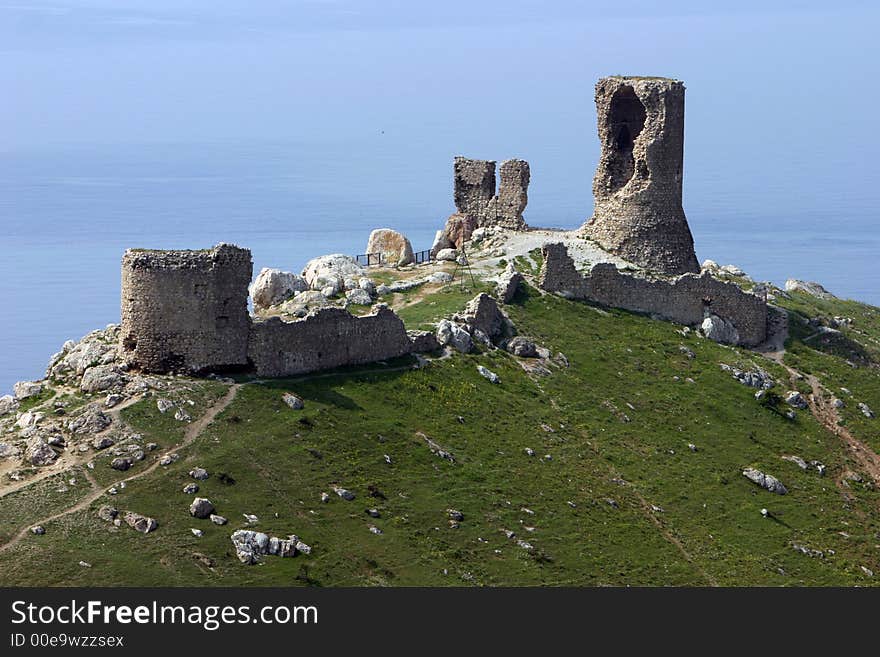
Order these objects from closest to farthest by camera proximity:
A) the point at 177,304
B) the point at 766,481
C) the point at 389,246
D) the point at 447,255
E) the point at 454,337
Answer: the point at 177,304 < the point at 766,481 < the point at 454,337 < the point at 447,255 < the point at 389,246

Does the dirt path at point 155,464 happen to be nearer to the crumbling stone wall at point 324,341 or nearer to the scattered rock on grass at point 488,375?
the crumbling stone wall at point 324,341

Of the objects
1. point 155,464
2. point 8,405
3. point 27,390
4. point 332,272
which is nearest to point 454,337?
point 332,272

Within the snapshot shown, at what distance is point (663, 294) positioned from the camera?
86.9 meters

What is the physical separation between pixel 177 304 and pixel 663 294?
25714mm

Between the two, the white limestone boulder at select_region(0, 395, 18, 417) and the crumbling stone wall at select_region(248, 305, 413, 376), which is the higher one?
the crumbling stone wall at select_region(248, 305, 413, 376)

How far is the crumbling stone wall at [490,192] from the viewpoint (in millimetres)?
93812

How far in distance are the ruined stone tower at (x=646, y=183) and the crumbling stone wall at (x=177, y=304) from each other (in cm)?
2641

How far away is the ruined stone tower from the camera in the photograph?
90.2 metres

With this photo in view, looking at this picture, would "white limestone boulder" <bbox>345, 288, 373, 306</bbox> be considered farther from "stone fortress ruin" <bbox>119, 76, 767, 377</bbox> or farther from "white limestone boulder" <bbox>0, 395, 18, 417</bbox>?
"white limestone boulder" <bbox>0, 395, 18, 417</bbox>

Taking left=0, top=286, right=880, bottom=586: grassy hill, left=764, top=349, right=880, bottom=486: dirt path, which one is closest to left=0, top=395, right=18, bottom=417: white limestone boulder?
left=0, top=286, right=880, bottom=586: grassy hill

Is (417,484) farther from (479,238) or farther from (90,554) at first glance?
(479,238)

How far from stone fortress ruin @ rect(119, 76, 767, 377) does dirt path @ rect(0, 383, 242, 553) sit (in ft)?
6.36

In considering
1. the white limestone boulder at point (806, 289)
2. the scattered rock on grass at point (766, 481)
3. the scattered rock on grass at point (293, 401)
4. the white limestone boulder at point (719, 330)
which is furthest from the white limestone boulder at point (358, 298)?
the white limestone boulder at point (806, 289)

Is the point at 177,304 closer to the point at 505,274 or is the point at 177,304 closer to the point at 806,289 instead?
the point at 505,274
